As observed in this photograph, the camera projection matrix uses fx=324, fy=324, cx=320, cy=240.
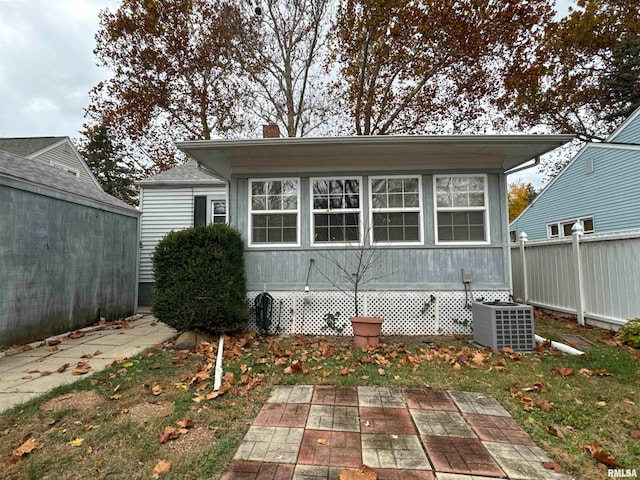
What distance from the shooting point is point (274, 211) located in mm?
6402

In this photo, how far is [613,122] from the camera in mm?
15875

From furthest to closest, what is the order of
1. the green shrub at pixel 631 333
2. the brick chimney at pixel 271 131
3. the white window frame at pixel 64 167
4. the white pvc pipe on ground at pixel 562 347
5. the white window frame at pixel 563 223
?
the white window frame at pixel 64 167 → the white window frame at pixel 563 223 → the brick chimney at pixel 271 131 → the green shrub at pixel 631 333 → the white pvc pipe on ground at pixel 562 347

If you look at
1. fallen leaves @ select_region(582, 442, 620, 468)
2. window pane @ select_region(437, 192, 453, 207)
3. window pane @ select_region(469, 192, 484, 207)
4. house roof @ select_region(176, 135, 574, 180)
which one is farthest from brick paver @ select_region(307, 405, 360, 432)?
window pane @ select_region(469, 192, 484, 207)

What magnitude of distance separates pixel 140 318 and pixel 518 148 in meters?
9.14

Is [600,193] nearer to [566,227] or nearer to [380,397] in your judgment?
[566,227]

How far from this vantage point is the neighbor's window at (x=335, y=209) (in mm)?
6289

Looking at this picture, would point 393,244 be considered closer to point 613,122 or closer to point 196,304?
point 196,304

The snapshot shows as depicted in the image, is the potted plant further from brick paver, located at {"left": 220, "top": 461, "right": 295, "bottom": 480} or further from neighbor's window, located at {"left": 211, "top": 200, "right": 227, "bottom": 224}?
neighbor's window, located at {"left": 211, "top": 200, "right": 227, "bottom": 224}

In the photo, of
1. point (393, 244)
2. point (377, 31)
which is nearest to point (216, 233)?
point (393, 244)

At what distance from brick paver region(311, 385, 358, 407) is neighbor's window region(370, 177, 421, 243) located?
10.7 feet

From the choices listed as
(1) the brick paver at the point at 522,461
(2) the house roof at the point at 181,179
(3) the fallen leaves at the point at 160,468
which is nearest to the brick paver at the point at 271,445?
(3) the fallen leaves at the point at 160,468

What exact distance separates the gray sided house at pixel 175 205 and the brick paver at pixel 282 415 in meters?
8.25

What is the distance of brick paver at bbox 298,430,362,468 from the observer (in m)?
2.16

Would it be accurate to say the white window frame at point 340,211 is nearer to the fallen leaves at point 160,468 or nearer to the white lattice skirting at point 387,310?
the white lattice skirting at point 387,310
